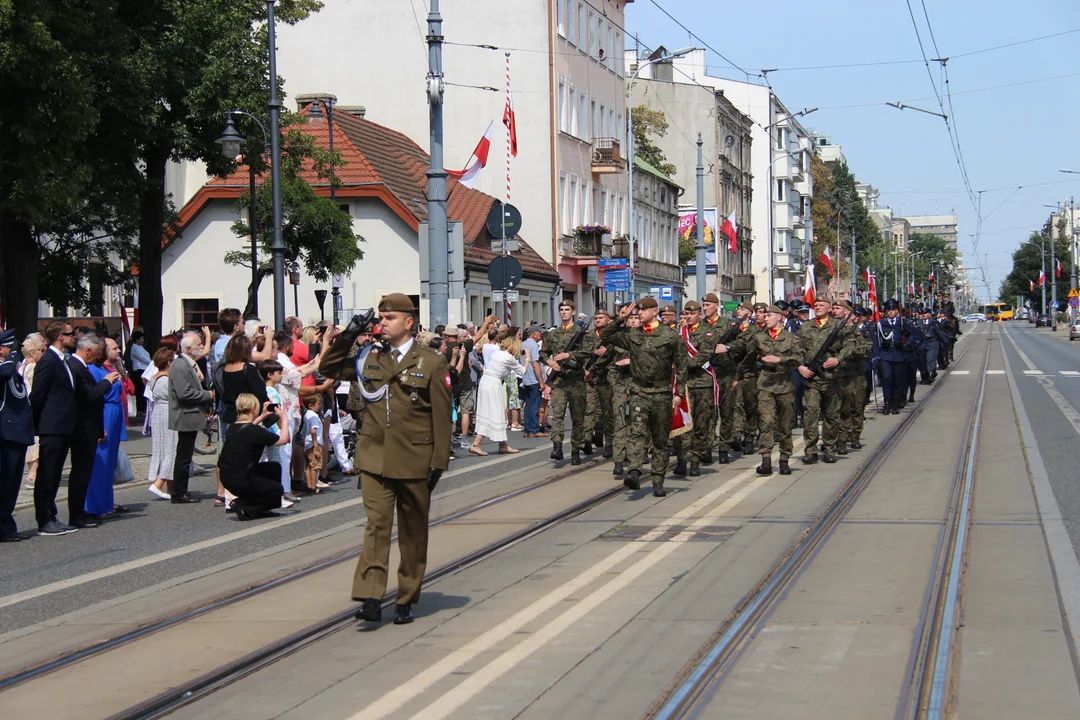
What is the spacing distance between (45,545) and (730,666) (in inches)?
272

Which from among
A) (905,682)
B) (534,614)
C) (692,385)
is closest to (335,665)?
(534,614)

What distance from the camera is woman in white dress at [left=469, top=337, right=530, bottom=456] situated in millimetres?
18266

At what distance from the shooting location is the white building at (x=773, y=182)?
90062mm

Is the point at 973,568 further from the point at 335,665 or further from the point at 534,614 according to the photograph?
the point at 335,665

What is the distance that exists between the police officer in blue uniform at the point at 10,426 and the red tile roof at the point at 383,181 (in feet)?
84.1

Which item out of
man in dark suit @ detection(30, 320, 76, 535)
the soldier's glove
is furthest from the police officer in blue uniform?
the soldier's glove

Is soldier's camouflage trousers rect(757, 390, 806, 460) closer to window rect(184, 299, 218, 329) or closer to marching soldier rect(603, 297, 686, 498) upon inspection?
marching soldier rect(603, 297, 686, 498)

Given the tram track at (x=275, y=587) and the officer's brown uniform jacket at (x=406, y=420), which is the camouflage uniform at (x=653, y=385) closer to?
the tram track at (x=275, y=587)

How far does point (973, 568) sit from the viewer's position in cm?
926

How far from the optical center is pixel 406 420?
7.82 metres

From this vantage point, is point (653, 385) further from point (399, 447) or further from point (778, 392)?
point (399, 447)

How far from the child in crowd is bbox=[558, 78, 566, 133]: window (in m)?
36.8

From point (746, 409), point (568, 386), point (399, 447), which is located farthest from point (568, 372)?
point (399, 447)

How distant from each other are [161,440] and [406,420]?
7321mm
